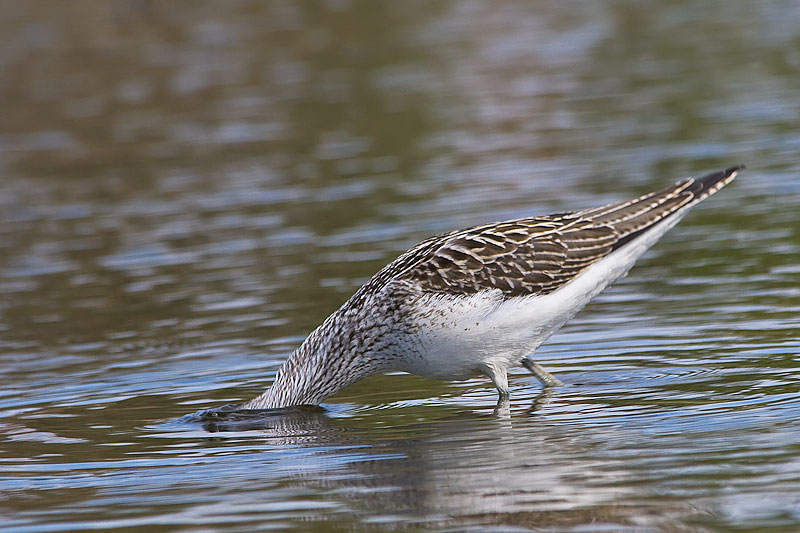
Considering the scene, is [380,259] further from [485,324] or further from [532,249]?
[485,324]

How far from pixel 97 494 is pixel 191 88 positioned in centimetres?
2086

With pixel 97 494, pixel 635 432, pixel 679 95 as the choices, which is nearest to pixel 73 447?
pixel 97 494

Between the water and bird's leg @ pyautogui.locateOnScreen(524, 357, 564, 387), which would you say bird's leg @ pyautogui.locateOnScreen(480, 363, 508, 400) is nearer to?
the water

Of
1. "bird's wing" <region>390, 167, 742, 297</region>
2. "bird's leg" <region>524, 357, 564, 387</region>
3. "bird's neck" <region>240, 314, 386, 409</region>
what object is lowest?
"bird's leg" <region>524, 357, 564, 387</region>

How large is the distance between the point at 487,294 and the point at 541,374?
107 cm

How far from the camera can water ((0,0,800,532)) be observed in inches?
366

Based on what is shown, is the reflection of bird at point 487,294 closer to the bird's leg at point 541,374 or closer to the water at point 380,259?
the bird's leg at point 541,374

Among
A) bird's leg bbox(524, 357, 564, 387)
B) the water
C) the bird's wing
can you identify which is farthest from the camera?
bird's leg bbox(524, 357, 564, 387)

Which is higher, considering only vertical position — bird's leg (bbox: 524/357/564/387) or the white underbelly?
the white underbelly

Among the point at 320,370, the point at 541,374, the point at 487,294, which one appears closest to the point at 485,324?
the point at 487,294

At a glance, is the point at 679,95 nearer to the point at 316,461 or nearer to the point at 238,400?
the point at 238,400

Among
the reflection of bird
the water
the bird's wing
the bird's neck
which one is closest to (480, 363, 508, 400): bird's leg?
the reflection of bird

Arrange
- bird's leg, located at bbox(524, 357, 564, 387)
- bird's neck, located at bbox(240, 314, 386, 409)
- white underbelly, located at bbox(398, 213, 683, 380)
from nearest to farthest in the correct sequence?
white underbelly, located at bbox(398, 213, 683, 380)
bird's neck, located at bbox(240, 314, 386, 409)
bird's leg, located at bbox(524, 357, 564, 387)

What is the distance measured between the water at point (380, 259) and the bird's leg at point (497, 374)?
21 cm
